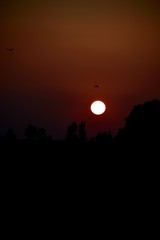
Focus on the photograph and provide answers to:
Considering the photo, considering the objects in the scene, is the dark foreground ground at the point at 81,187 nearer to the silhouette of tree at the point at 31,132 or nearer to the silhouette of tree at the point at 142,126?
the silhouette of tree at the point at 142,126

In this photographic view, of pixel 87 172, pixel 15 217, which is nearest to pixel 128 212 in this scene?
pixel 15 217

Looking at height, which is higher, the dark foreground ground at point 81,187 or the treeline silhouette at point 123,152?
the treeline silhouette at point 123,152

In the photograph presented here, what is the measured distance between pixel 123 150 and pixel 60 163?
9.36 m

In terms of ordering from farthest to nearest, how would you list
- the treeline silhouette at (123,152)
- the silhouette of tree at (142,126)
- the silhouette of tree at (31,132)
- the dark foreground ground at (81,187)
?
1. the silhouette of tree at (31,132)
2. the silhouette of tree at (142,126)
3. the treeline silhouette at (123,152)
4. the dark foreground ground at (81,187)

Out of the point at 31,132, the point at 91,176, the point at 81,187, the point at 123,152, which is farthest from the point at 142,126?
the point at 31,132

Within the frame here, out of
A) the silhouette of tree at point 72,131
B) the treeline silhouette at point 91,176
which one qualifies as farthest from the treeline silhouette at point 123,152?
the silhouette of tree at point 72,131

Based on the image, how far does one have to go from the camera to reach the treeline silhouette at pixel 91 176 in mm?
26156

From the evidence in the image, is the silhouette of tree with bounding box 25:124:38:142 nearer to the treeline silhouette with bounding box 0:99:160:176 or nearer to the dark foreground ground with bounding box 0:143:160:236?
the treeline silhouette with bounding box 0:99:160:176

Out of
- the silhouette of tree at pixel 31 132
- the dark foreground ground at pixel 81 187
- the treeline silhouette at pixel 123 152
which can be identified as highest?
the silhouette of tree at pixel 31 132

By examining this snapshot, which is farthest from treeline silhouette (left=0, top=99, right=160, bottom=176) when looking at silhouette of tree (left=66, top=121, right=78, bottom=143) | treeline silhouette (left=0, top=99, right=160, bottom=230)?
silhouette of tree (left=66, top=121, right=78, bottom=143)

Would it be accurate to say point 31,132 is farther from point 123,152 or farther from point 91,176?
point 91,176

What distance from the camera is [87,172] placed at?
1432 inches

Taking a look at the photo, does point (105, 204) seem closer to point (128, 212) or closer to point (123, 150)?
point (128, 212)

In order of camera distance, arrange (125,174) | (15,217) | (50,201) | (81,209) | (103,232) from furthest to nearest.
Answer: (125,174), (50,201), (81,209), (15,217), (103,232)
